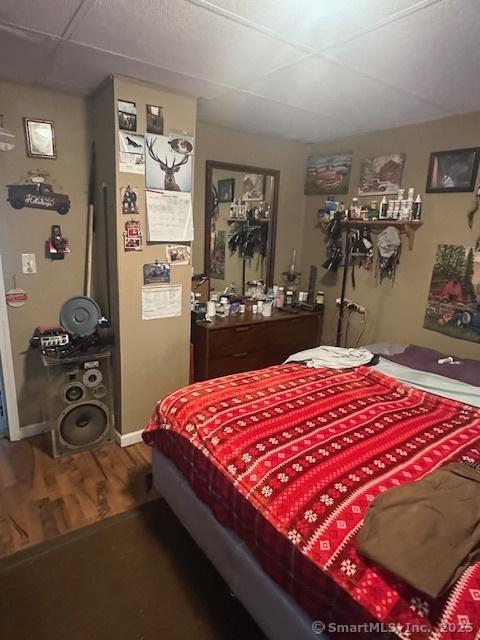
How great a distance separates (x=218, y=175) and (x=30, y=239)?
151cm

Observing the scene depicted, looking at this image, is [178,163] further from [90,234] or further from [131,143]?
[90,234]

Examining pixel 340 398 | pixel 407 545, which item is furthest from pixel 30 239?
pixel 407 545

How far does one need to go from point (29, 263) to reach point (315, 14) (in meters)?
2.12

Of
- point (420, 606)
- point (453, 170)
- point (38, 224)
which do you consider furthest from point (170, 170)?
point (420, 606)

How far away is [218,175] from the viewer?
10.1 feet

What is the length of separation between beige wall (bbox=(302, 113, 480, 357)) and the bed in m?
0.96

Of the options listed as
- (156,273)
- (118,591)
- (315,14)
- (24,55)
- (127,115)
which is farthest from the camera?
(156,273)

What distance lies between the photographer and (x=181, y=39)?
161cm

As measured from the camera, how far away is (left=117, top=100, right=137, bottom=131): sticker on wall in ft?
6.95

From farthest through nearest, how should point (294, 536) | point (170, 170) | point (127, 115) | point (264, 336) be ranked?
point (264, 336) < point (170, 170) < point (127, 115) < point (294, 536)

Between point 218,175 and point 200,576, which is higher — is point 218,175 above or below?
above

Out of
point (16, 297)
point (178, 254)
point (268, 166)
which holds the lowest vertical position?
point (16, 297)

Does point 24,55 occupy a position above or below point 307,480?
above

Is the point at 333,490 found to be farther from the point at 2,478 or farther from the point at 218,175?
the point at 218,175
